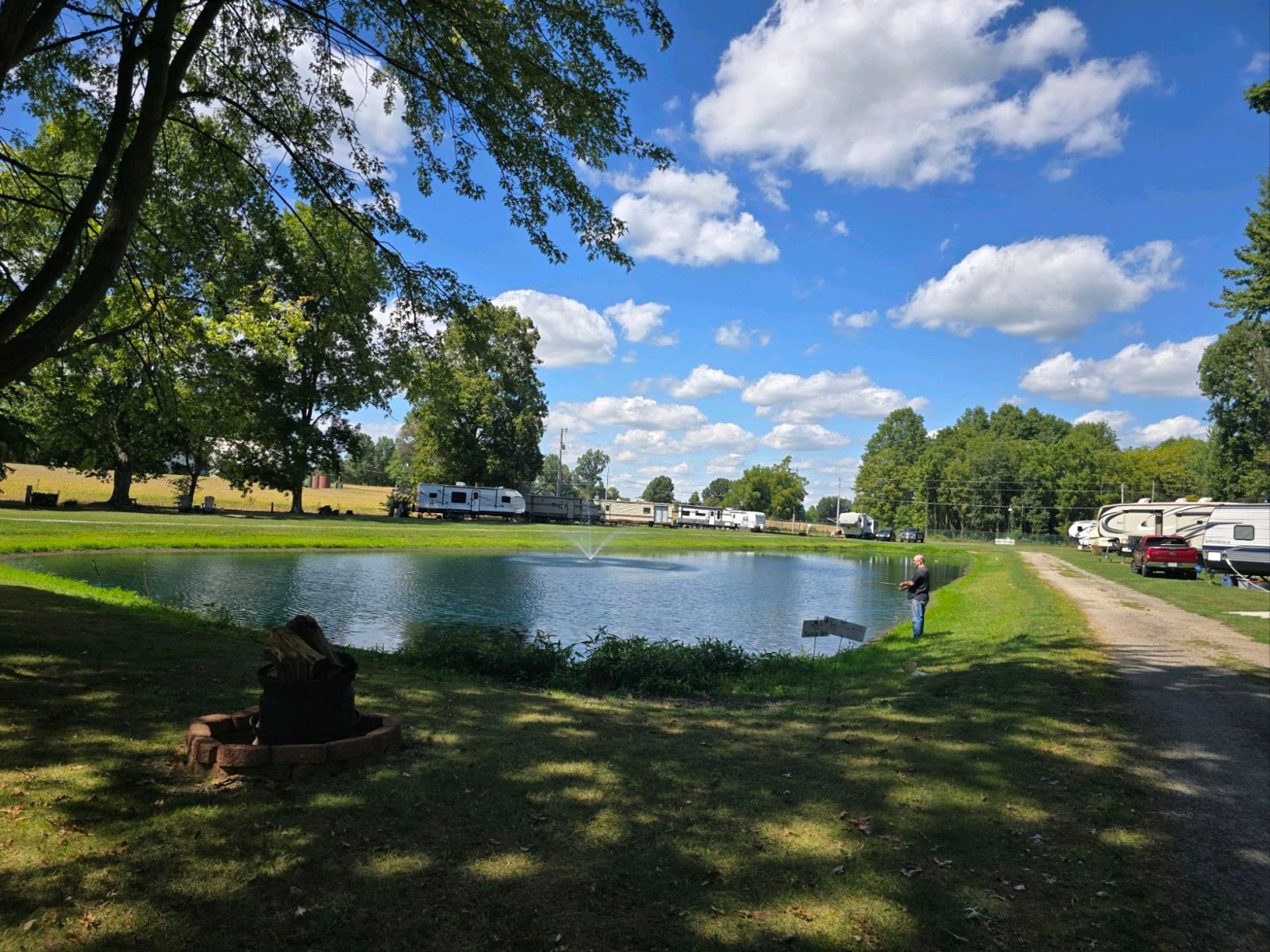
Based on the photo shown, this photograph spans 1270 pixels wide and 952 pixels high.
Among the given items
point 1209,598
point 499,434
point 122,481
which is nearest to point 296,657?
point 1209,598

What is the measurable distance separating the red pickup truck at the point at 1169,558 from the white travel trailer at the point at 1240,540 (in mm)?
755

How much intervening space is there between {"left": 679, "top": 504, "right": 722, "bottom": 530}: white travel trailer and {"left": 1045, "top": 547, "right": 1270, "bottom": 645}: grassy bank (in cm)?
6031

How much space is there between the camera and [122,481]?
134 ft

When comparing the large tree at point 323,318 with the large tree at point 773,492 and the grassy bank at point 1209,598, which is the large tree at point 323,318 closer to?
the grassy bank at point 1209,598

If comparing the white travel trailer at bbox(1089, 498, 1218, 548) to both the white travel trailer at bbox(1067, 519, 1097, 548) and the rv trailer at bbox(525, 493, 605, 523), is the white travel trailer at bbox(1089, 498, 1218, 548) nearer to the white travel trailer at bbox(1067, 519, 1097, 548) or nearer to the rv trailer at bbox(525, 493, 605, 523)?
the white travel trailer at bbox(1067, 519, 1097, 548)

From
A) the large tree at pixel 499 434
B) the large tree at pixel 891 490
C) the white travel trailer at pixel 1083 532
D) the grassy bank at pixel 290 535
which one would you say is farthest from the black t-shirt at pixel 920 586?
the large tree at pixel 891 490

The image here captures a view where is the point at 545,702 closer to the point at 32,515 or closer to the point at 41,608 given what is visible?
the point at 41,608

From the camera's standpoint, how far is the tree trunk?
133ft

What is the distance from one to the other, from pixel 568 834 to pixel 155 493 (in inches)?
2623

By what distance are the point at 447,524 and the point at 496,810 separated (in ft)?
161

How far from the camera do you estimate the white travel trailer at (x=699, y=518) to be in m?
92.8

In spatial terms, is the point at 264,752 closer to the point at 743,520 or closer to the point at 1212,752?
the point at 1212,752

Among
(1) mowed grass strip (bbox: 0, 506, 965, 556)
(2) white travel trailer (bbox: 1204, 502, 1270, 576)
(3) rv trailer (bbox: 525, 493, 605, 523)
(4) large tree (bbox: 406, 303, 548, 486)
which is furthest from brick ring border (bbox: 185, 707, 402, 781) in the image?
(3) rv trailer (bbox: 525, 493, 605, 523)

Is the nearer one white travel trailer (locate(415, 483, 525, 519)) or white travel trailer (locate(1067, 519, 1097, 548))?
white travel trailer (locate(1067, 519, 1097, 548))
